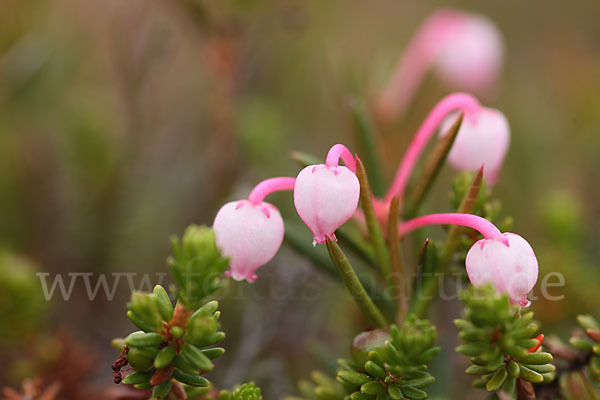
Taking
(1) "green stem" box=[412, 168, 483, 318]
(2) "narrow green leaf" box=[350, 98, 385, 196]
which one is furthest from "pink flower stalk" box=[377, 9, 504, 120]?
(1) "green stem" box=[412, 168, 483, 318]

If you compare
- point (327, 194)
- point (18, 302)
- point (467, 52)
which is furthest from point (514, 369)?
point (467, 52)

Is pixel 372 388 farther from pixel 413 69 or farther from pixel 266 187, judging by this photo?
pixel 413 69

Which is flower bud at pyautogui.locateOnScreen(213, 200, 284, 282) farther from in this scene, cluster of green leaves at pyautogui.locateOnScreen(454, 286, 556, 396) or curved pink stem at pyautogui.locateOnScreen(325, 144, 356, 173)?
cluster of green leaves at pyautogui.locateOnScreen(454, 286, 556, 396)

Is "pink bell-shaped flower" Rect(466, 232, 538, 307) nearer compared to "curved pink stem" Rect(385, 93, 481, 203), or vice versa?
"pink bell-shaped flower" Rect(466, 232, 538, 307)

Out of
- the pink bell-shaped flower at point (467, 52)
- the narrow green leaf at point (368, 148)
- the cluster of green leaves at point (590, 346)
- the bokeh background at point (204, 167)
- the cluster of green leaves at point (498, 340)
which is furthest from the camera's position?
the pink bell-shaped flower at point (467, 52)

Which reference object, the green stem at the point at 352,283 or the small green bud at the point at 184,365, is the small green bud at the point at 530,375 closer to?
the green stem at the point at 352,283

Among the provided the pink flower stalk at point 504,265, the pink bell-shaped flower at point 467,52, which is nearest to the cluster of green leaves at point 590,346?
the pink flower stalk at point 504,265

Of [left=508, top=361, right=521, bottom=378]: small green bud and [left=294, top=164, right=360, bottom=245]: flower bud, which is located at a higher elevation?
[left=294, top=164, right=360, bottom=245]: flower bud
